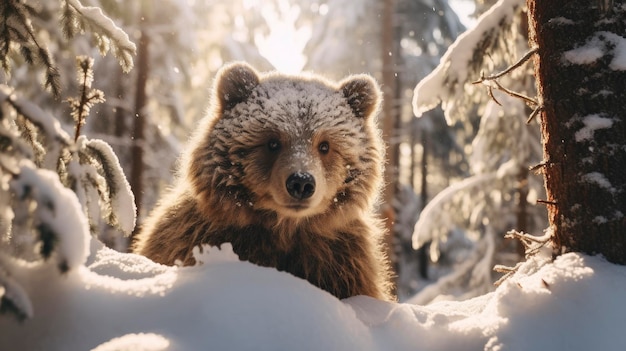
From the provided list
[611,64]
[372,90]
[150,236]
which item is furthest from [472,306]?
[150,236]

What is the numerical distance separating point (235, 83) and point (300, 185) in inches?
40.1

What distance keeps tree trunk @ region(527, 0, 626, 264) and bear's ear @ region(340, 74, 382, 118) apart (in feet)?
5.38

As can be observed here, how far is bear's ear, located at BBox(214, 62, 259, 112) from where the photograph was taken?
12.8ft

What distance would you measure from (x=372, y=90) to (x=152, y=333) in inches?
113

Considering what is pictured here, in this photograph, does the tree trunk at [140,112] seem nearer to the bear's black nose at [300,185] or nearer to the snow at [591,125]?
the bear's black nose at [300,185]

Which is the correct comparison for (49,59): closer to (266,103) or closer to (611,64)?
(266,103)

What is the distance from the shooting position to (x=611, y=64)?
7.95 ft

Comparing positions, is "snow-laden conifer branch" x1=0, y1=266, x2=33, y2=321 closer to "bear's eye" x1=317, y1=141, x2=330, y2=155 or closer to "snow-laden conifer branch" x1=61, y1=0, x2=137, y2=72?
"snow-laden conifer branch" x1=61, y1=0, x2=137, y2=72

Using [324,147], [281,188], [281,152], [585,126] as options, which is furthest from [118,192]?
[585,126]

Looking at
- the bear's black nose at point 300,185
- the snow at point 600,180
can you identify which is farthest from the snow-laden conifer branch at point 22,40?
the snow at point 600,180

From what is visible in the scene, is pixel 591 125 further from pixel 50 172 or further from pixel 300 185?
pixel 50 172

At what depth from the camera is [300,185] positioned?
332cm

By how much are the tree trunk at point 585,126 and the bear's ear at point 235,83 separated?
198cm

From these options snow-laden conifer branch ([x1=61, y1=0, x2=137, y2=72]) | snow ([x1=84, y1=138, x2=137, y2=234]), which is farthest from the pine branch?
snow-laden conifer branch ([x1=61, y1=0, x2=137, y2=72])
